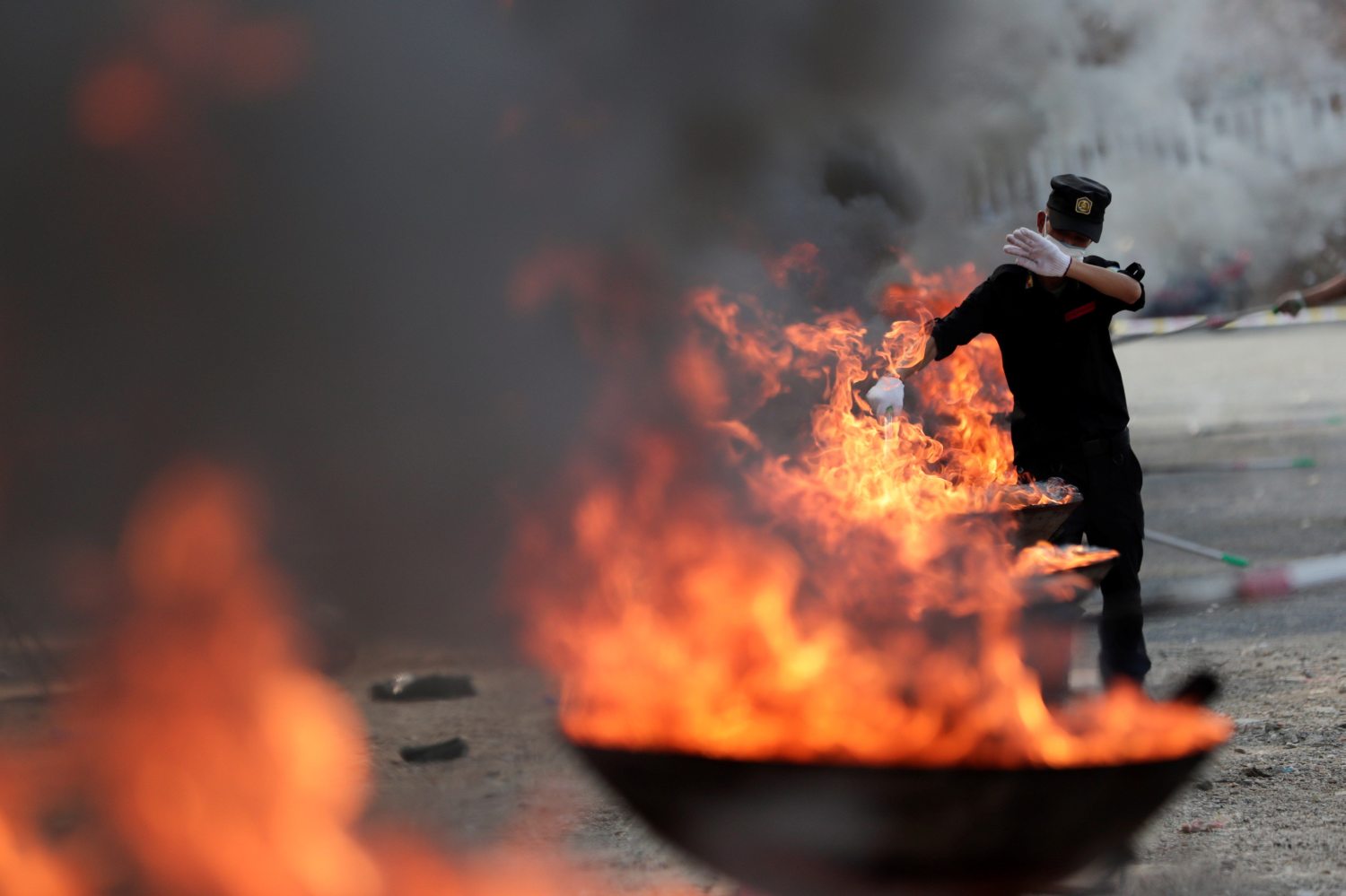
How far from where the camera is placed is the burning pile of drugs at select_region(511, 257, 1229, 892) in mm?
2129

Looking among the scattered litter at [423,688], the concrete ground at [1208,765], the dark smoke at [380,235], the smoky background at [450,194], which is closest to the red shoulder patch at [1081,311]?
the smoky background at [450,194]

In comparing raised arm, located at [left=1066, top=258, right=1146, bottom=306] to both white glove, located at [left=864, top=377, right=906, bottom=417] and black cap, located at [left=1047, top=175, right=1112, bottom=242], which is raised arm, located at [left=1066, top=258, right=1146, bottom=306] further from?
white glove, located at [left=864, top=377, right=906, bottom=417]

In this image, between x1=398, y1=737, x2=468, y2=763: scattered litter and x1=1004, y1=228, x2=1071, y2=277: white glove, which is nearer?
x1=1004, y1=228, x2=1071, y2=277: white glove

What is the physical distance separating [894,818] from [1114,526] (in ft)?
5.55

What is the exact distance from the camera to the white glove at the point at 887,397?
3.35 metres

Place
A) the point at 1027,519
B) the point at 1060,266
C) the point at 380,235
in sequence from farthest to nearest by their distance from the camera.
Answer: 1. the point at 380,235
2. the point at 1060,266
3. the point at 1027,519

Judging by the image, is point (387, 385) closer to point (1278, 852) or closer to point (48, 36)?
point (48, 36)

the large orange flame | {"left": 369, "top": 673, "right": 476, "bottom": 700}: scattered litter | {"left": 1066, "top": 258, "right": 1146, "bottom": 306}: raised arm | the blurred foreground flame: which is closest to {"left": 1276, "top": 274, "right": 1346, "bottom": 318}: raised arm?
{"left": 1066, "top": 258, "right": 1146, "bottom": 306}: raised arm

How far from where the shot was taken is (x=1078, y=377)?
141 inches

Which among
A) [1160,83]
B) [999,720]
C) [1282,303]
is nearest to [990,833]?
[999,720]

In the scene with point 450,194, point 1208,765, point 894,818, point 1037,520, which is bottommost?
point 1208,765

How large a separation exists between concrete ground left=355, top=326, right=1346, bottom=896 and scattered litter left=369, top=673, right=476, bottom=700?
0.06m

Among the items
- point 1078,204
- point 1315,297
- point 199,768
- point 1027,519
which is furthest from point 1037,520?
point 1315,297

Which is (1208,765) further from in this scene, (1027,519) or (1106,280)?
(1106,280)
